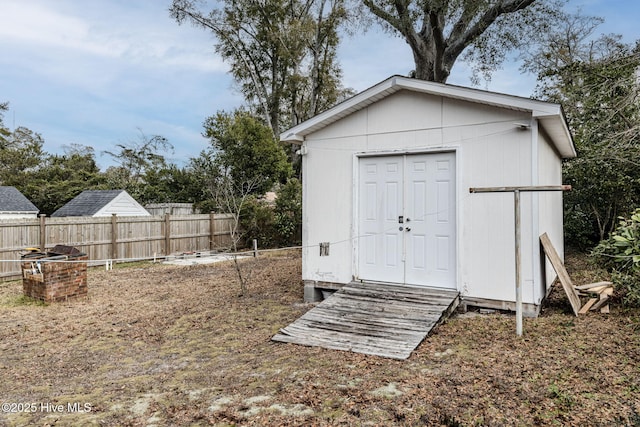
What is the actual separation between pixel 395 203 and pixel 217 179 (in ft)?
44.2

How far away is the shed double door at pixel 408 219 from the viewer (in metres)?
5.85

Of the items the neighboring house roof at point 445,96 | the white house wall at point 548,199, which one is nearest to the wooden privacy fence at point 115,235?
the neighboring house roof at point 445,96

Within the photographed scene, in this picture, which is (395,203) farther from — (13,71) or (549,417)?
(13,71)

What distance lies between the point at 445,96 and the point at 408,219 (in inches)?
75.0

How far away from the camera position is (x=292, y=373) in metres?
3.87

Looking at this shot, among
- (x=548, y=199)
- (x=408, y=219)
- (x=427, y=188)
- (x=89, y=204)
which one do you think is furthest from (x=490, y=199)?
(x=89, y=204)

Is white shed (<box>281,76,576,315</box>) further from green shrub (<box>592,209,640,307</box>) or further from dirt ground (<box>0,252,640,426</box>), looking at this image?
green shrub (<box>592,209,640,307</box>)

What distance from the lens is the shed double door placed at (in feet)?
19.2

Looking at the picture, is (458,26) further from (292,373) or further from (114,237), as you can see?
(292,373)

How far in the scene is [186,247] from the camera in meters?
14.7

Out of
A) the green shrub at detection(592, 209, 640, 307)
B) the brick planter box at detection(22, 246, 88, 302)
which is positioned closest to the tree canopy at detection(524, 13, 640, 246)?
the green shrub at detection(592, 209, 640, 307)

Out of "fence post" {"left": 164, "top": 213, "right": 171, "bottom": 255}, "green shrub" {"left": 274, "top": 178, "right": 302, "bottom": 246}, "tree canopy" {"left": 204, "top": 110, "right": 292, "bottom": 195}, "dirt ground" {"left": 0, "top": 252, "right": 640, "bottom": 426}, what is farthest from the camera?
"tree canopy" {"left": 204, "top": 110, "right": 292, "bottom": 195}

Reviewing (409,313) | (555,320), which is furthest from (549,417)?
(555,320)

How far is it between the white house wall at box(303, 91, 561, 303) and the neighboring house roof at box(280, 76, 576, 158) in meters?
0.14
